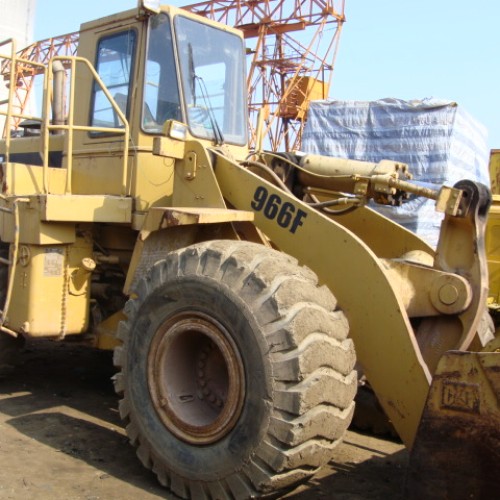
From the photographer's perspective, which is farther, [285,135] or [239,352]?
[285,135]

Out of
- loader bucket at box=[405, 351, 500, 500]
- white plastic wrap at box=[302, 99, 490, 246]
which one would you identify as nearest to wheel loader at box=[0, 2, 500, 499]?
loader bucket at box=[405, 351, 500, 500]

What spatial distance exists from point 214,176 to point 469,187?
1.65 meters

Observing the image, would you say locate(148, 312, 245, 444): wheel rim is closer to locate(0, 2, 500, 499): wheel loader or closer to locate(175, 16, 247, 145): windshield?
locate(0, 2, 500, 499): wheel loader

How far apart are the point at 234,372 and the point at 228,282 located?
0.48 m

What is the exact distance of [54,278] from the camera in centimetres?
524

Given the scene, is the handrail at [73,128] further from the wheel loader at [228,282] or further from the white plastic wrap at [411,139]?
the white plastic wrap at [411,139]

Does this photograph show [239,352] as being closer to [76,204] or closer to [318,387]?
[318,387]

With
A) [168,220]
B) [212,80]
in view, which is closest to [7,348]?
[168,220]

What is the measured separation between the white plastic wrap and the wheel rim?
602 cm

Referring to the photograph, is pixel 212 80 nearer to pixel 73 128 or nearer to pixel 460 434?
pixel 73 128

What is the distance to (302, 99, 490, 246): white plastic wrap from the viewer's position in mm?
9891

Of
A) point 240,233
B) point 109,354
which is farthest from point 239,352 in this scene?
point 109,354

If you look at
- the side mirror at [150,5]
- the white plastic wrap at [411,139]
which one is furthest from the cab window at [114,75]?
the white plastic wrap at [411,139]

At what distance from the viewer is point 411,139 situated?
10.4m
